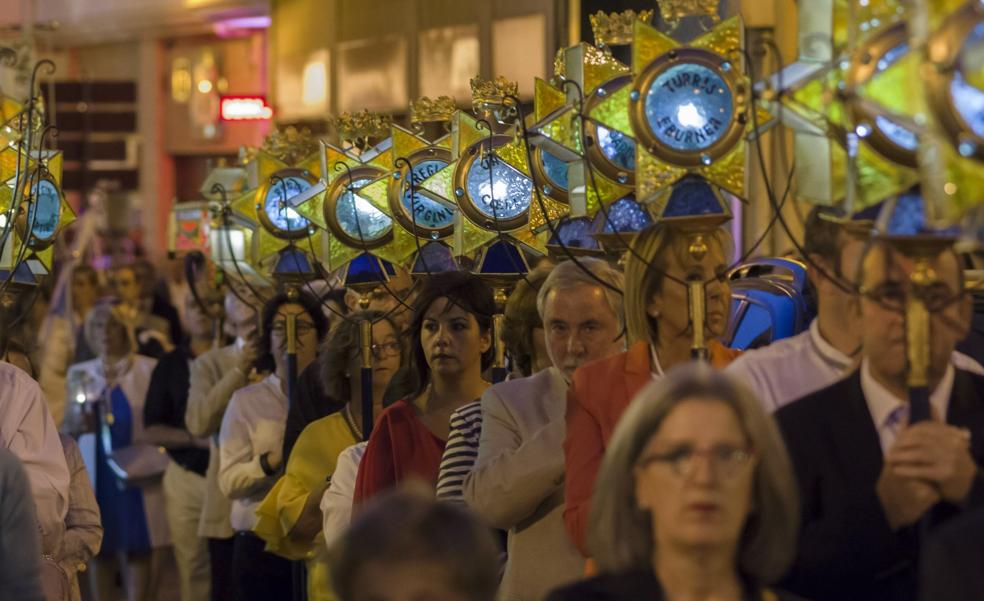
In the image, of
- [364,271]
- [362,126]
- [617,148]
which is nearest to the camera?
[617,148]

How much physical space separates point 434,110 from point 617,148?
220 centimetres

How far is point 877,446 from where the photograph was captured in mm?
3645

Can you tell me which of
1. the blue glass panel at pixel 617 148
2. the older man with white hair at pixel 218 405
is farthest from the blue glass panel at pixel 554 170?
the older man with white hair at pixel 218 405

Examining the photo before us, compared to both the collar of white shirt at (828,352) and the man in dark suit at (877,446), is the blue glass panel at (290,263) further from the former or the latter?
the man in dark suit at (877,446)

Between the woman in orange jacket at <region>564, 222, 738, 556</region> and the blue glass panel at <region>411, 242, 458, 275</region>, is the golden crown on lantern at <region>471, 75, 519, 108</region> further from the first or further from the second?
the woman in orange jacket at <region>564, 222, 738, 556</region>

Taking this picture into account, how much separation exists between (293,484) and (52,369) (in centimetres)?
658

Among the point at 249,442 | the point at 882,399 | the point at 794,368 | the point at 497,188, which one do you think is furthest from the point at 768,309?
the point at 882,399

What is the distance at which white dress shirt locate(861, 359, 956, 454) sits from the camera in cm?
366

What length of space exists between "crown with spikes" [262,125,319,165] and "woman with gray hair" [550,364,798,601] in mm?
5296

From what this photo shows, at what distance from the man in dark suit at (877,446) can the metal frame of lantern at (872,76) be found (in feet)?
0.61

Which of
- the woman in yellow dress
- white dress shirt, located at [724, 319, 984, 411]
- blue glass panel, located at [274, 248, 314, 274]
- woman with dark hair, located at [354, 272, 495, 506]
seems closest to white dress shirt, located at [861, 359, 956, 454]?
white dress shirt, located at [724, 319, 984, 411]

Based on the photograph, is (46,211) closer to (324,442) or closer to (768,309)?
(324,442)

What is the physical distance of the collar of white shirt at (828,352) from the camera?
3.92 metres

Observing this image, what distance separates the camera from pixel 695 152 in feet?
13.8
